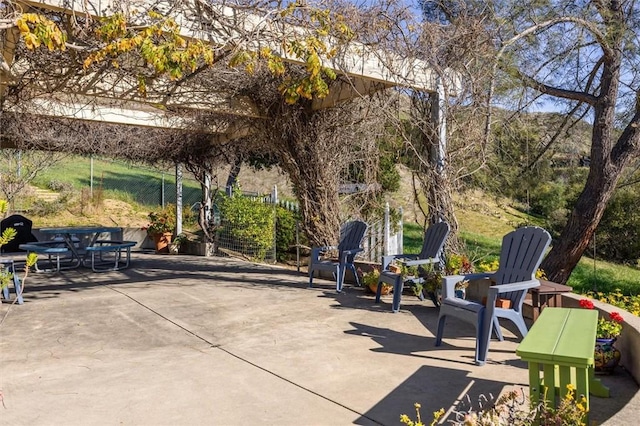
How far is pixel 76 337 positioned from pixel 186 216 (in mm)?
9448

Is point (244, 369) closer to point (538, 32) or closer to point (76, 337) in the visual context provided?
point (76, 337)

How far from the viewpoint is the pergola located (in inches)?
181

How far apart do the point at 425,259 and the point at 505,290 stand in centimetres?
184

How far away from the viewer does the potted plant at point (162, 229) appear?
1241 centimetres

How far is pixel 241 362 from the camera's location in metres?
3.60

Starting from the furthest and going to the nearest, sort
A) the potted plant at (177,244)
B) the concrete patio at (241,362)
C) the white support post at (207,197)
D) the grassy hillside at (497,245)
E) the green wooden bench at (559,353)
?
the potted plant at (177,244) → the white support post at (207,197) → the grassy hillside at (497,245) → the concrete patio at (241,362) → the green wooden bench at (559,353)

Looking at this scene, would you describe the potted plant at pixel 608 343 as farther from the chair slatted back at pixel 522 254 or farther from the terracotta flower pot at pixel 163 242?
the terracotta flower pot at pixel 163 242

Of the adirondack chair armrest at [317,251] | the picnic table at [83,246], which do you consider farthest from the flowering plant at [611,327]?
the picnic table at [83,246]

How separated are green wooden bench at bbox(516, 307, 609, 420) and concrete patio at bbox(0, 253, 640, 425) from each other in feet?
0.72

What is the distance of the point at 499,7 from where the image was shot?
6.27m

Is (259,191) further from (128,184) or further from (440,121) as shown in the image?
(128,184)

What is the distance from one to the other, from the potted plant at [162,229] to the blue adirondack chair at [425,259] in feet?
26.2

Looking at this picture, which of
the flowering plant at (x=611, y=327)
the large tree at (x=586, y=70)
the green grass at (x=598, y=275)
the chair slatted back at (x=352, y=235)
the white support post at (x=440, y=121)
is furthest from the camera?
the green grass at (x=598, y=275)

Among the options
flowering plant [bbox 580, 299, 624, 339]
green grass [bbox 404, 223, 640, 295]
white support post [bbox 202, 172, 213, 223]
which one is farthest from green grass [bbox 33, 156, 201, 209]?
flowering plant [bbox 580, 299, 624, 339]
